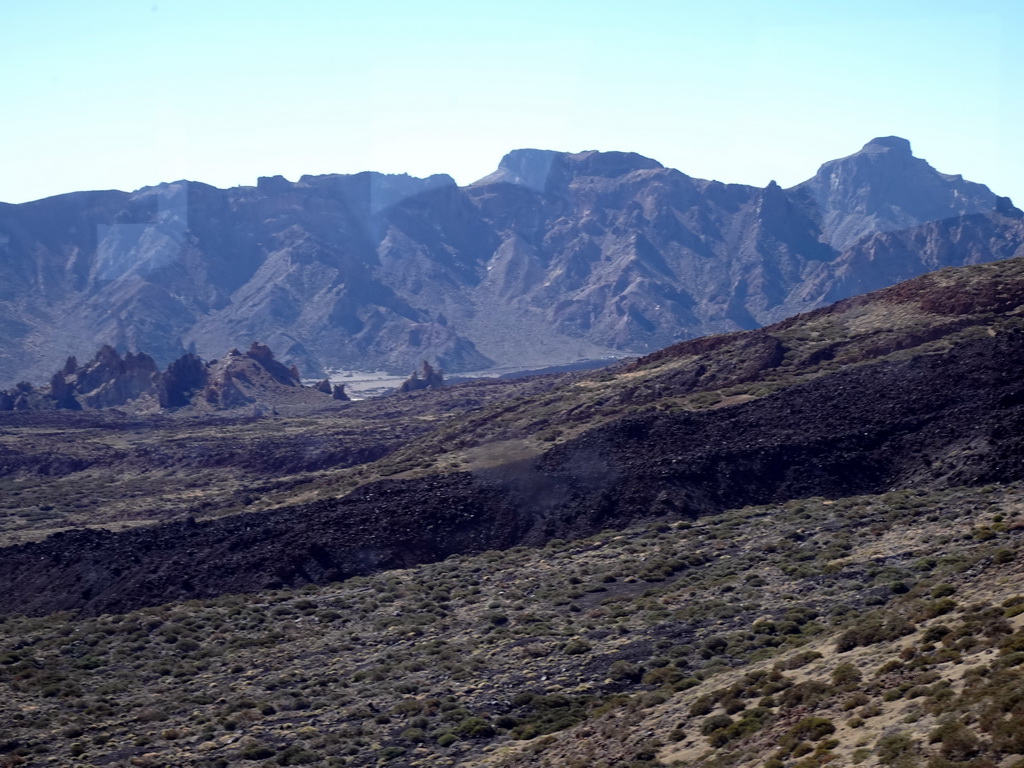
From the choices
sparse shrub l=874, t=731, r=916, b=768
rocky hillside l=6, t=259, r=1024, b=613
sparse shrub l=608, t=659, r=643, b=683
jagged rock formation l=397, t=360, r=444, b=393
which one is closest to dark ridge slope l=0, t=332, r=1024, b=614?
rocky hillside l=6, t=259, r=1024, b=613

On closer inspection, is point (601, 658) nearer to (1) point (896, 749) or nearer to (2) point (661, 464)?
(1) point (896, 749)

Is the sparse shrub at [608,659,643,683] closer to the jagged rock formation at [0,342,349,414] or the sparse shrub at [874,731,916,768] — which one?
the sparse shrub at [874,731,916,768]

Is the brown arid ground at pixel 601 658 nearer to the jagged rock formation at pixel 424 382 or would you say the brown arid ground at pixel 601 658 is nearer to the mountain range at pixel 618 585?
the mountain range at pixel 618 585

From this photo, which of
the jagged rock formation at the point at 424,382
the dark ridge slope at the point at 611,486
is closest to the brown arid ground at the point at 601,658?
the dark ridge slope at the point at 611,486

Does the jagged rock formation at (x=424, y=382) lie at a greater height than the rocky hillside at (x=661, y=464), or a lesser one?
lesser

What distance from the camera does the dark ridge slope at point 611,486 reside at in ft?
165

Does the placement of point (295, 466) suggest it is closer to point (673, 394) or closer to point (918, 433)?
point (673, 394)

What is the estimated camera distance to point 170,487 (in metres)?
95.2

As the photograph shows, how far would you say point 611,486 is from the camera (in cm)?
5472

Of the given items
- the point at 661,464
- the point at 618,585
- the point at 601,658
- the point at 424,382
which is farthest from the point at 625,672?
the point at 424,382

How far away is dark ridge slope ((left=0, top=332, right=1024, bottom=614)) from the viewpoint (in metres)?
50.4

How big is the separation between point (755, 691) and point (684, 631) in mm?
9130

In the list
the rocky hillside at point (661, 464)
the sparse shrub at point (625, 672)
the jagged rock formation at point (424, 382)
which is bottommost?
the jagged rock formation at point (424, 382)

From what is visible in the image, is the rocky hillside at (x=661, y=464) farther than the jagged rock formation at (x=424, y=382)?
No
